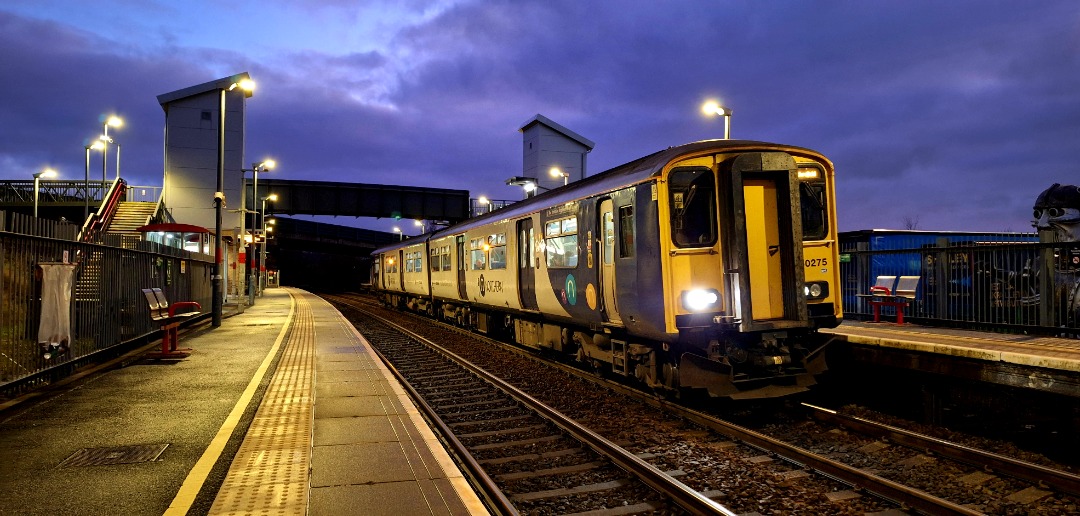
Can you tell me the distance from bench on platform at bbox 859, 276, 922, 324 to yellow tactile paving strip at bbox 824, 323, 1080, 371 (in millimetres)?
1120

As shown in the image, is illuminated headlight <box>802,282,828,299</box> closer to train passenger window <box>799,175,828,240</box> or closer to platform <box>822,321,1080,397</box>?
train passenger window <box>799,175,828,240</box>

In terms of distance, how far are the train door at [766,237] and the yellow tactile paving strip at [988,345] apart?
5.88 feet

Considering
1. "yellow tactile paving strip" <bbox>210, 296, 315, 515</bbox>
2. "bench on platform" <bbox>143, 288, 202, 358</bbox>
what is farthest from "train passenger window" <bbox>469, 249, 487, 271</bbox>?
"yellow tactile paving strip" <bbox>210, 296, 315, 515</bbox>

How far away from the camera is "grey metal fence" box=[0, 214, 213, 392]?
799 cm

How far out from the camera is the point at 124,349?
12984mm

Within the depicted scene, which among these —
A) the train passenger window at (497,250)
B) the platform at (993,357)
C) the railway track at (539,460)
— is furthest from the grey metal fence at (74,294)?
the platform at (993,357)

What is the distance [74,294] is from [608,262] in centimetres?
779

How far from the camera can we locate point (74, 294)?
9.83 metres

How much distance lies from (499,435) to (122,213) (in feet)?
102

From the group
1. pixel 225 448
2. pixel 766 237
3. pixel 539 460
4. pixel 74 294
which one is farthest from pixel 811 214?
pixel 74 294

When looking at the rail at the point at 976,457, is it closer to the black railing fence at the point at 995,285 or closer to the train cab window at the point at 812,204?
the train cab window at the point at 812,204

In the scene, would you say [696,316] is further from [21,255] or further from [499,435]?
[21,255]

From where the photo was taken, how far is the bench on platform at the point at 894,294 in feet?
42.0

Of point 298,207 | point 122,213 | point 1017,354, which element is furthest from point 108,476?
point 298,207
